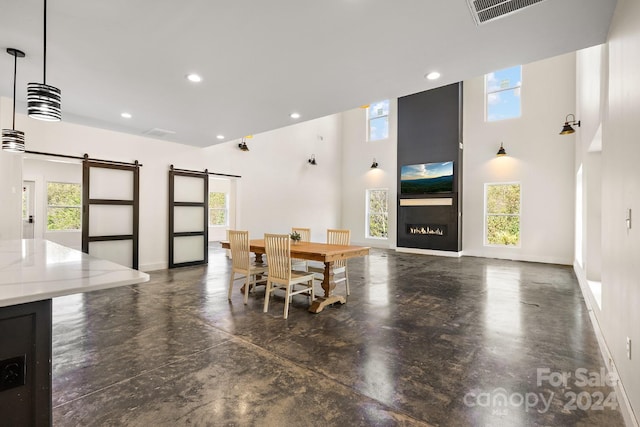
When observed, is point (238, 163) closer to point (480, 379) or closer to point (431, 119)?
point (431, 119)

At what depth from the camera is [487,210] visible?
8.16 metres

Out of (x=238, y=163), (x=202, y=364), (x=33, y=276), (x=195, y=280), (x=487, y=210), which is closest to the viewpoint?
(x=33, y=276)

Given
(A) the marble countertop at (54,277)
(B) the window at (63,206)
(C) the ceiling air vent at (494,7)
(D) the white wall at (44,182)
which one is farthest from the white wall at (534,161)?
(B) the window at (63,206)

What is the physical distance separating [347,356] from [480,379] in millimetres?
995

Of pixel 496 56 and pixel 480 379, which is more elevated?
pixel 496 56

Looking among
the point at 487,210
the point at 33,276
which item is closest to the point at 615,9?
the point at 33,276

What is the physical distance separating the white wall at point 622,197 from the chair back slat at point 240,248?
3.53 meters

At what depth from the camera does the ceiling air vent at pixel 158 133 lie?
5544mm

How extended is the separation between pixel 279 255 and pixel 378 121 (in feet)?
26.3

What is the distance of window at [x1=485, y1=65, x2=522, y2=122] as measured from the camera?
7691 millimetres

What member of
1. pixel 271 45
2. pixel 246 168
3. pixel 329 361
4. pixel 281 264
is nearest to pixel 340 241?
pixel 281 264

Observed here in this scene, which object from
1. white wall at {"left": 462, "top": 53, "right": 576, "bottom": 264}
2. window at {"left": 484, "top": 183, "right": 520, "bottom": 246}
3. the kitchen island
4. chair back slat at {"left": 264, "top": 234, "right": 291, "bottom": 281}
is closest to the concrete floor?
chair back slat at {"left": 264, "top": 234, "right": 291, "bottom": 281}

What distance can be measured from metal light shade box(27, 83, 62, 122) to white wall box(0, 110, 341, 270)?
11.3 feet

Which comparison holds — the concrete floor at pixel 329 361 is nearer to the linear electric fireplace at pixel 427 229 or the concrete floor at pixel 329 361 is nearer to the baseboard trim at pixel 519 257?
the baseboard trim at pixel 519 257
